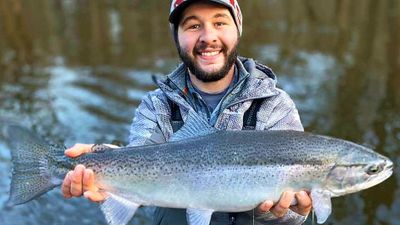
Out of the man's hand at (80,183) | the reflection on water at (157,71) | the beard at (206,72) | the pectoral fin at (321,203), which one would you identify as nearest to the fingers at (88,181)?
the man's hand at (80,183)

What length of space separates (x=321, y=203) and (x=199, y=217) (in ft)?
2.71

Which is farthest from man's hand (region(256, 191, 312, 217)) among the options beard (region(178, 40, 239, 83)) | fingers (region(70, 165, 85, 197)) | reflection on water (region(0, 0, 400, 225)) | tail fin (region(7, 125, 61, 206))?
reflection on water (region(0, 0, 400, 225))

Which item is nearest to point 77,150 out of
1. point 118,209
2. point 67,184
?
point 67,184

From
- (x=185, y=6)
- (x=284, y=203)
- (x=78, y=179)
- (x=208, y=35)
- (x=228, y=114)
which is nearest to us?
(x=284, y=203)

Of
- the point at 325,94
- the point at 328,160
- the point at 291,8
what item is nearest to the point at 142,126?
the point at 328,160

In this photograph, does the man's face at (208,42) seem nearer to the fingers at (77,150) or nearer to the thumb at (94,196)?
the fingers at (77,150)

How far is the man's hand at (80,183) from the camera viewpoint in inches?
153

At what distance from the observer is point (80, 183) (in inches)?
154

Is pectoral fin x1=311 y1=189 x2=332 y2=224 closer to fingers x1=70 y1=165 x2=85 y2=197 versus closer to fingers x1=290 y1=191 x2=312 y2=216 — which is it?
fingers x1=290 y1=191 x2=312 y2=216

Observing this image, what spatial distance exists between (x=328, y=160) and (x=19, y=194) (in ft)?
7.14

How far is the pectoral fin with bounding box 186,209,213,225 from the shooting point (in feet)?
12.4

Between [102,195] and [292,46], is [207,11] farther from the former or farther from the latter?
[292,46]

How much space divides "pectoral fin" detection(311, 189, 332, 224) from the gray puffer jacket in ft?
1.06

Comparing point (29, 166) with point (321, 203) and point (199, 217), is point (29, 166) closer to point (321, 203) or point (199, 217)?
point (199, 217)
